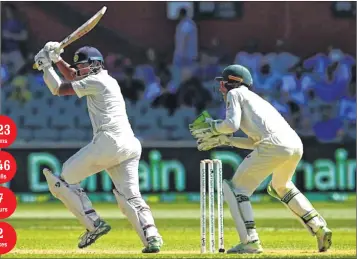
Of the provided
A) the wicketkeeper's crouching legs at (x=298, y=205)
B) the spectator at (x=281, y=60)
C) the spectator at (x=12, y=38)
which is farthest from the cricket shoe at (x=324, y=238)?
the spectator at (x=12, y=38)

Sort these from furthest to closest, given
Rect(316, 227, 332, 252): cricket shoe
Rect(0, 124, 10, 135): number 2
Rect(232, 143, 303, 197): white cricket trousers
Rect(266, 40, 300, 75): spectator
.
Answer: Rect(266, 40, 300, 75): spectator → Rect(316, 227, 332, 252): cricket shoe → Rect(232, 143, 303, 197): white cricket trousers → Rect(0, 124, 10, 135): number 2

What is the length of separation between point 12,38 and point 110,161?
10.6 metres

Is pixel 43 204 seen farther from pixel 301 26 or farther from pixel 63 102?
pixel 301 26

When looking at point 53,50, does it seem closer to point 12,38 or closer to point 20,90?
point 20,90

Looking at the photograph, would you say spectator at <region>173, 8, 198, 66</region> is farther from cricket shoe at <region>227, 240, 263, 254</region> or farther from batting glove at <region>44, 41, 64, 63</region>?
cricket shoe at <region>227, 240, 263, 254</region>

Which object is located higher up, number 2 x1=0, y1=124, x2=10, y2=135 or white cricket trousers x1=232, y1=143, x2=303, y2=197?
number 2 x1=0, y1=124, x2=10, y2=135

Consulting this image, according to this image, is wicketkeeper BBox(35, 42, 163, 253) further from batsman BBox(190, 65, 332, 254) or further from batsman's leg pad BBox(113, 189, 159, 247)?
batsman BBox(190, 65, 332, 254)

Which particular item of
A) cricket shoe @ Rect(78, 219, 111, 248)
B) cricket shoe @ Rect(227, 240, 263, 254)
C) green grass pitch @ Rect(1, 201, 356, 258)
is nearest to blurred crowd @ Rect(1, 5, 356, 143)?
green grass pitch @ Rect(1, 201, 356, 258)

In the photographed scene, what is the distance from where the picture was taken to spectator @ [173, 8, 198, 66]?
59.3ft

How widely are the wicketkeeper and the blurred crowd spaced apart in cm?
881

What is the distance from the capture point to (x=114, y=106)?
8305 millimetres

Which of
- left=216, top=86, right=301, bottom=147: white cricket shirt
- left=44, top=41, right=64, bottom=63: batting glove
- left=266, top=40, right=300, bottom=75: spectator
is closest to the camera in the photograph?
left=216, top=86, right=301, bottom=147: white cricket shirt

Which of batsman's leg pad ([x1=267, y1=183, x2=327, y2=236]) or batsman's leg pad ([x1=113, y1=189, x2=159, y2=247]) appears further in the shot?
batsman's leg pad ([x1=267, y1=183, x2=327, y2=236])

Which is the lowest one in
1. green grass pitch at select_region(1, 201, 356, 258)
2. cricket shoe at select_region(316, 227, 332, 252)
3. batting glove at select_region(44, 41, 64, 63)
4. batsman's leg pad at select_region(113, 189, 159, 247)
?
green grass pitch at select_region(1, 201, 356, 258)
